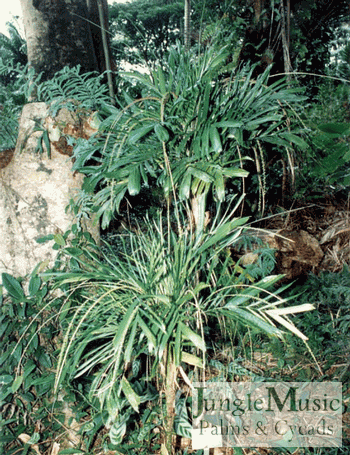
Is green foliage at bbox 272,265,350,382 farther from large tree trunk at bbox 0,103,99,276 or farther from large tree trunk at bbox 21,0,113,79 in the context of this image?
large tree trunk at bbox 21,0,113,79

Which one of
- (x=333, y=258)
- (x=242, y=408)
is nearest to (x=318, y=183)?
(x=333, y=258)

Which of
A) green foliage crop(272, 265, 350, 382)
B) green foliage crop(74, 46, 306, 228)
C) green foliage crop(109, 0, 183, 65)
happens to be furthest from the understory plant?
green foliage crop(109, 0, 183, 65)

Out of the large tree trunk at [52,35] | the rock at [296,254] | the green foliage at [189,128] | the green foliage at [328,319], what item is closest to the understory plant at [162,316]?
the green foliage at [189,128]

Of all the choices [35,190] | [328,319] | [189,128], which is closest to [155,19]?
[35,190]

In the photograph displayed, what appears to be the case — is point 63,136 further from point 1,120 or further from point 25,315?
point 25,315

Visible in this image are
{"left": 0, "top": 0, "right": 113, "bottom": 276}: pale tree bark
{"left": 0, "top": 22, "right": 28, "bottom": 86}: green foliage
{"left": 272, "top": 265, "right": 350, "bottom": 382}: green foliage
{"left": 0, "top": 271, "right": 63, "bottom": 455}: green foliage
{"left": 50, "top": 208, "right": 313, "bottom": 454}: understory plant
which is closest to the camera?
{"left": 50, "top": 208, "right": 313, "bottom": 454}: understory plant

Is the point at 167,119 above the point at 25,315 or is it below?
above

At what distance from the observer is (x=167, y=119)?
3.34 ft

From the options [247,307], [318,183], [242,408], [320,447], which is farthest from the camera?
[318,183]

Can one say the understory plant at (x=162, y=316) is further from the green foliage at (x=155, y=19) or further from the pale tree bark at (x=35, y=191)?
the green foliage at (x=155, y=19)

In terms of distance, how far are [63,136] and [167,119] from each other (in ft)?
2.23

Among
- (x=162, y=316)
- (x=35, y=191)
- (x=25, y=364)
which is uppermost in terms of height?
(x=35, y=191)

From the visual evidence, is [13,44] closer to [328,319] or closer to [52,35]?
[52,35]

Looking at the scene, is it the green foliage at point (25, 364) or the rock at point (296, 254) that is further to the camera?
the rock at point (296, 254)
